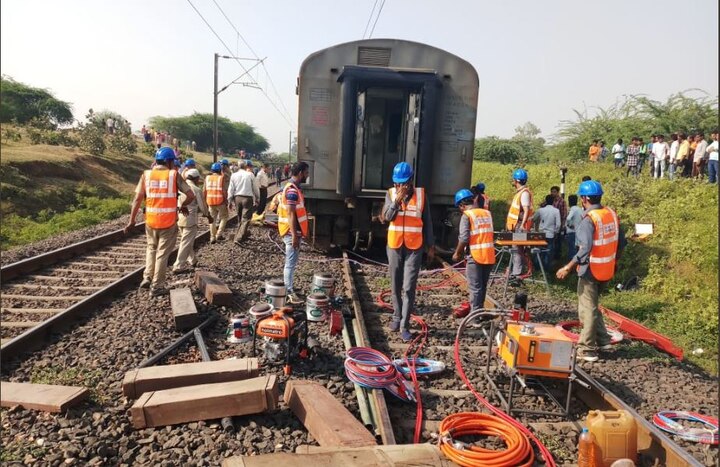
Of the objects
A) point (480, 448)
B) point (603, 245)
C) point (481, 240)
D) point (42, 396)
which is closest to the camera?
point (480, 448)

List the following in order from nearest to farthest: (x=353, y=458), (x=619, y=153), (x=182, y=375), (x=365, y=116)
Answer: (x=353, y=458) → (x=182, y=375) → (x=365, y=116) → (x=619, y=153)

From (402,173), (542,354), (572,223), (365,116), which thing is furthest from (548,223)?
(542,354)

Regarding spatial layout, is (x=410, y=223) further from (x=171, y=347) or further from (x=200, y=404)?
(x=200, y=404)

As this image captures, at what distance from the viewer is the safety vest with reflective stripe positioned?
→ 514cm

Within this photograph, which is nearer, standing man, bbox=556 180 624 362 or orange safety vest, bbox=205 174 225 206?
standing man, bbox=556 180 624 362

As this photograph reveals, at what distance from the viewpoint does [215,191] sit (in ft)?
34.0

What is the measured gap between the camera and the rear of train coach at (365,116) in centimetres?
858

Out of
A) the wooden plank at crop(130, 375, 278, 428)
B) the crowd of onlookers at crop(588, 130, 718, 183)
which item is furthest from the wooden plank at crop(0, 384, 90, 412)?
the crowd of onlookers at crop(588, 130, 718, 183)

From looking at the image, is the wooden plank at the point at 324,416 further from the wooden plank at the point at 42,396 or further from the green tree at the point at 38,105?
the green tree at the point at 38,105

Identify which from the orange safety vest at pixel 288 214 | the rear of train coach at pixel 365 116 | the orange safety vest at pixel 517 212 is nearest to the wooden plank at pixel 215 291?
the orange safety vest at pixel 288 214

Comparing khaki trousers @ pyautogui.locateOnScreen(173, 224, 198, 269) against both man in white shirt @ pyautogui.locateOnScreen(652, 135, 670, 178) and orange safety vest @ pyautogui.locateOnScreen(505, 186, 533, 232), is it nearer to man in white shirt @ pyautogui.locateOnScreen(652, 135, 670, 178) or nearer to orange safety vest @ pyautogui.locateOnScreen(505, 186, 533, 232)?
orange safety vest @ pyautogui.locateOnScreen(505, 186, 533, 232)

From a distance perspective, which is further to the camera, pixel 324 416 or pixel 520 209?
pixel 520 209

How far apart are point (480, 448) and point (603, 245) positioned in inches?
111

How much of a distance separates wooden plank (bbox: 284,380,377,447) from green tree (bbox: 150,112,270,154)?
77620 millimetres
